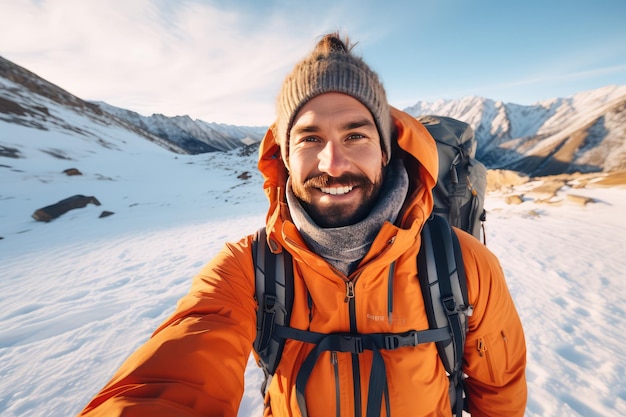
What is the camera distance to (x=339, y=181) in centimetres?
162

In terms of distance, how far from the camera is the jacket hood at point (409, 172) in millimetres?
1606

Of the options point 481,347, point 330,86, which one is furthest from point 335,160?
point 481,347

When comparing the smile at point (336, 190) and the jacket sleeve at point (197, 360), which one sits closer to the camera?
the jacket sleeve at point (197, 360)

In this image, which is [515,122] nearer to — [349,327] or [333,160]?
[333,160]

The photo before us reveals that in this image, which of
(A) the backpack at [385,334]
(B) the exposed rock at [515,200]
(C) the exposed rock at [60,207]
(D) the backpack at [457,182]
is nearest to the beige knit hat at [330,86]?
(A) the backpack at [385,334]

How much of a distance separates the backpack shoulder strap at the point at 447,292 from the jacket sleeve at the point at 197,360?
1083 millimetres

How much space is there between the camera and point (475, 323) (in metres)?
1.54

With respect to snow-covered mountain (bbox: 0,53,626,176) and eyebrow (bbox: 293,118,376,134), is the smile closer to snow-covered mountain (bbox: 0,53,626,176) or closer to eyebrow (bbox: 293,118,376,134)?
eyebrow (bbox: 293,118,376,134)

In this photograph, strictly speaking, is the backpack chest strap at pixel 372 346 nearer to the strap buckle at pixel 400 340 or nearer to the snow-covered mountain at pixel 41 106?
the strap buckle at pixel 400 340

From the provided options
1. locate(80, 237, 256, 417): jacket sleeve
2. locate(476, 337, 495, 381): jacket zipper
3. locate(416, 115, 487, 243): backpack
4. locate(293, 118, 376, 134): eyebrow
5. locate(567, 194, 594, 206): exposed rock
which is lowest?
locate(567, 194, 594, 206): exposed rock

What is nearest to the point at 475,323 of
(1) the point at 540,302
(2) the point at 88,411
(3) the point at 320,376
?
(3) the point at 320,376

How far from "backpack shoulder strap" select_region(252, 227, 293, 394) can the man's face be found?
0.39m

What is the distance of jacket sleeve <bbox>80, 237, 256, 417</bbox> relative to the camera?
966mm

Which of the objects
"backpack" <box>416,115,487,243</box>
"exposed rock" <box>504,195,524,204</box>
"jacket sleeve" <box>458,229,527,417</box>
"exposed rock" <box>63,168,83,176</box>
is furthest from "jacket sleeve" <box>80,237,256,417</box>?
"exposed rock" <box>63,168,83,176</box>
